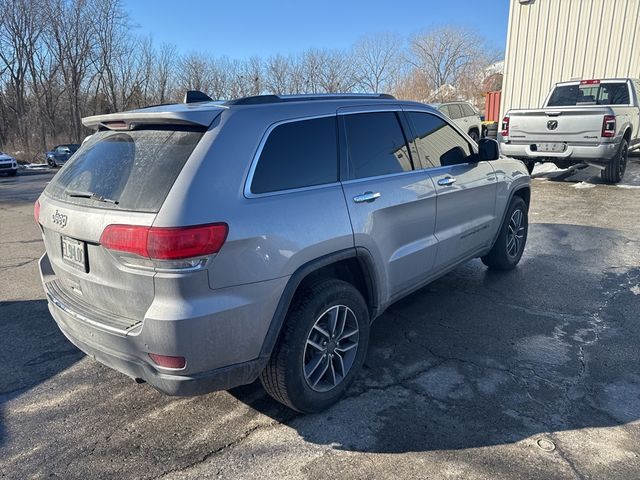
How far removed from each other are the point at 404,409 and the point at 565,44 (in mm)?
15692

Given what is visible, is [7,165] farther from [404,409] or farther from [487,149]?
[404,409]

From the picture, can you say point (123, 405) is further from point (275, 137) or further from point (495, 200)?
point (495, 200)

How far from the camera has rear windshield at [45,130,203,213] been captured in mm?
2285

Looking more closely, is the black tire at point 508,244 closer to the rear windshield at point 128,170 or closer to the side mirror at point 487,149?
the side mirror at point 487,149

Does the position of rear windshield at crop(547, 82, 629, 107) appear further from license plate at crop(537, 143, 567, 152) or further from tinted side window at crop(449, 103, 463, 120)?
tinted side window at crop(449, 103, 463, 120)

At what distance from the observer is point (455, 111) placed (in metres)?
17.3

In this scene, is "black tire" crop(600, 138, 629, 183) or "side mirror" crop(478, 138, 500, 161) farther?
"black tire" crop(600, 138, 629, 183)

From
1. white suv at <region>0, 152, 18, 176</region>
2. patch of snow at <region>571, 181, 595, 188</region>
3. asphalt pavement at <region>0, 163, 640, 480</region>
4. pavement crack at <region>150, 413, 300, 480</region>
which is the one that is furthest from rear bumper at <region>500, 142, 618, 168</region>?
white suv at <region>0, 152, 18, 176</region>

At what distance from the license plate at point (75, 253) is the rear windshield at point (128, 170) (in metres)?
0.22

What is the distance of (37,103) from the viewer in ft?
113

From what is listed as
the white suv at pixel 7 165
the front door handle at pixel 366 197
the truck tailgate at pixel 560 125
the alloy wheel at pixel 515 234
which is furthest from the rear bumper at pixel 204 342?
the white suv at pixel 7 165

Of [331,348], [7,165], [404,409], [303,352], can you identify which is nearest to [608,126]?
[404,409]

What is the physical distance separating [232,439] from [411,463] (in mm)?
993

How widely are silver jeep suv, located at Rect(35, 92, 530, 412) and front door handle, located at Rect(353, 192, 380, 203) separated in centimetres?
1
